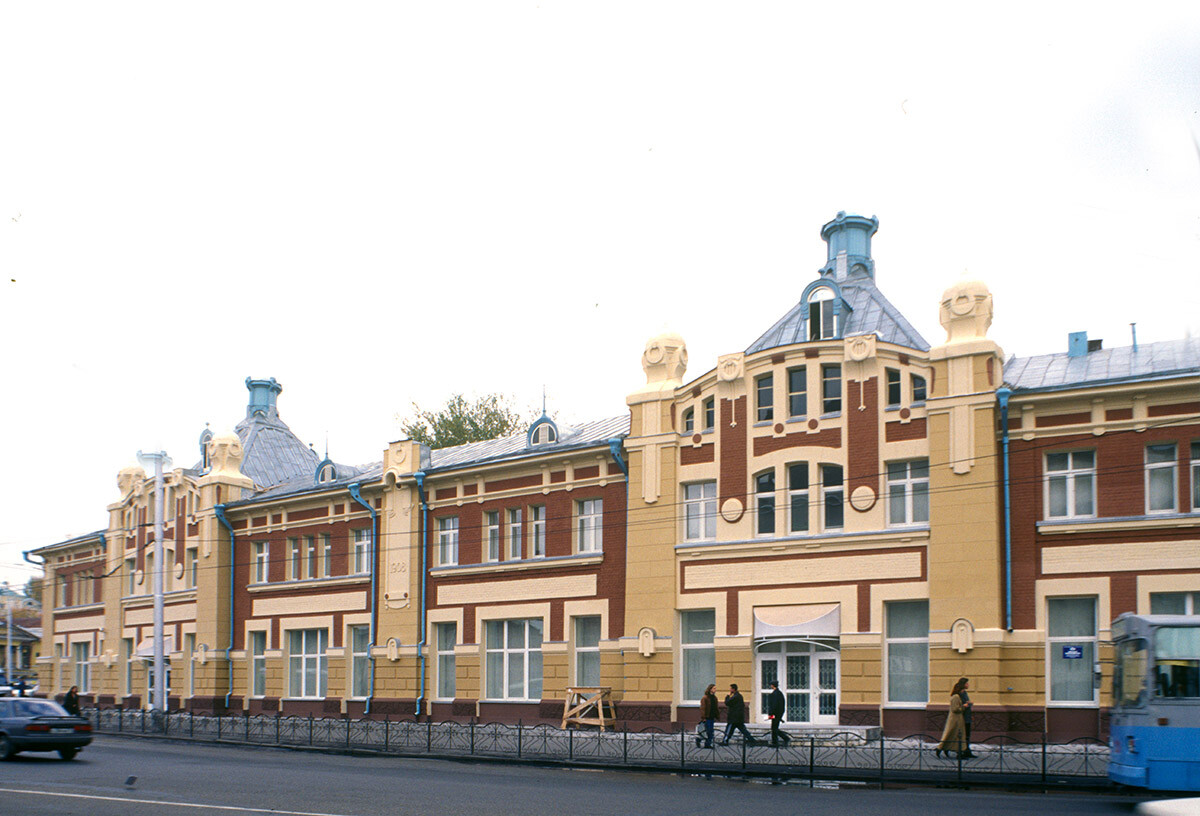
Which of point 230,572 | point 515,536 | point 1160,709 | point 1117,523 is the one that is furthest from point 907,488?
point 230,572

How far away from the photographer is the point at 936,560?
2992cm

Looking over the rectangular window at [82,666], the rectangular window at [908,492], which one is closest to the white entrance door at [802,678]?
the rectangular window at [908,492]

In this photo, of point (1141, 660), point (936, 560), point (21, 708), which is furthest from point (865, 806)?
point (21, 708)

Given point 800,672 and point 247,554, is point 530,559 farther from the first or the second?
point 247,554

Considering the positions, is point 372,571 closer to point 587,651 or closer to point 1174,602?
point 587,651

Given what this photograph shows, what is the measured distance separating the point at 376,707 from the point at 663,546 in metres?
13.1

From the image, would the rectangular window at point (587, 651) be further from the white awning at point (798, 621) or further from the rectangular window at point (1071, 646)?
the rectangular window at point (1071, 646)

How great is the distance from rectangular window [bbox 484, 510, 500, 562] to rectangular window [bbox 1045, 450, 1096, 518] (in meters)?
17.3

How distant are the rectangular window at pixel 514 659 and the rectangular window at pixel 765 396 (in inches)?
395

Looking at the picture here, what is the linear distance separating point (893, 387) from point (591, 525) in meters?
10.3

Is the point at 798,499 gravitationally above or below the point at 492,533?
above

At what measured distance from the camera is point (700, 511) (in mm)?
34250

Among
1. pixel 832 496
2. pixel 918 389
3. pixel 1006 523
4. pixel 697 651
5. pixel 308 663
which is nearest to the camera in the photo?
pixel 1006 523

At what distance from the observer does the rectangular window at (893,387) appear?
103 feet
